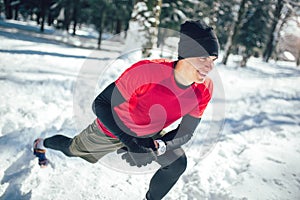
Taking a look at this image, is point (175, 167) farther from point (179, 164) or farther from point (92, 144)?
point (92, 144)

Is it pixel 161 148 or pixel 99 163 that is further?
pixel 99 163

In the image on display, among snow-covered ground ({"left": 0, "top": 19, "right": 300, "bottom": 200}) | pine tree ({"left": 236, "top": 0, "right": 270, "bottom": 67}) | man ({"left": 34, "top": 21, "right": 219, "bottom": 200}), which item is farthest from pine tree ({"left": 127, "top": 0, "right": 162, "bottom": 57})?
pine tree ({"left": 236, "top": 0, "right": 270, "bottom": 67})

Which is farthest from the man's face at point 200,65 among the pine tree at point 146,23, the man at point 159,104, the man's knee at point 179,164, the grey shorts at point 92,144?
the pine tree at point 146,23

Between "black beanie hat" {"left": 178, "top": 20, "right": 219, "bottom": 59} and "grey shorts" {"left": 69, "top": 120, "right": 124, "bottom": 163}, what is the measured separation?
3.34 ft

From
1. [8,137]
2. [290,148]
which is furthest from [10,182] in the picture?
[290,148]

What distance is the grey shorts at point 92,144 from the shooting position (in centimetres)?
234

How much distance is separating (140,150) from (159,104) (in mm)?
413

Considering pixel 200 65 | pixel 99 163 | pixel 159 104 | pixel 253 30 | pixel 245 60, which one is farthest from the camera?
pixel 253 30

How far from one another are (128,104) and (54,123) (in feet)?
7.39

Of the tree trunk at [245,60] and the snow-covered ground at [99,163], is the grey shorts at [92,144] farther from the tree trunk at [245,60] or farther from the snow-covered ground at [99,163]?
the tree trunk at [245,60]

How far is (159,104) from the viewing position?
210cm

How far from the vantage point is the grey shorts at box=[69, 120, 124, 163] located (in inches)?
92.3

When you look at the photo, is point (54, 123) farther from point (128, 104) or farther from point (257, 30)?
point (257, 30)

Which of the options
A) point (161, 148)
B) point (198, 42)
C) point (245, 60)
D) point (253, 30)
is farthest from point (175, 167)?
point (253, 30)
